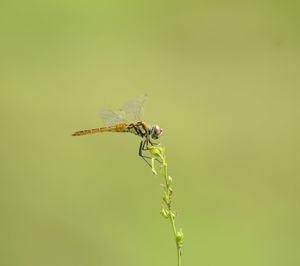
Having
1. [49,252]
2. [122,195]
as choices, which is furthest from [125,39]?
[49,252]

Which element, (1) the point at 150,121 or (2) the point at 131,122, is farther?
(1) the point at 150,121

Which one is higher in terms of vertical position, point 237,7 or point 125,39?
point 237,7

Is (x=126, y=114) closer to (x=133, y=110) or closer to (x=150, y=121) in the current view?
(x=133, y=110)

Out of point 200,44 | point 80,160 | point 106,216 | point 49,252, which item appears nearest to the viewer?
point 49,252

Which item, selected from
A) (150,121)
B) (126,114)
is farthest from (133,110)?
(150,121)

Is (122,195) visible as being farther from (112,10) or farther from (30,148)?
(112,10)

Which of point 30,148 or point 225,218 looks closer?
point 225,218

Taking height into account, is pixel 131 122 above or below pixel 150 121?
below

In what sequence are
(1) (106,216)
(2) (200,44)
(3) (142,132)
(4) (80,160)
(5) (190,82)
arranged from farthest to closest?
(2) (200,44)
(5) (190,82)
(4) (80,160)
(1) (106,216)
(3) (142,132)
